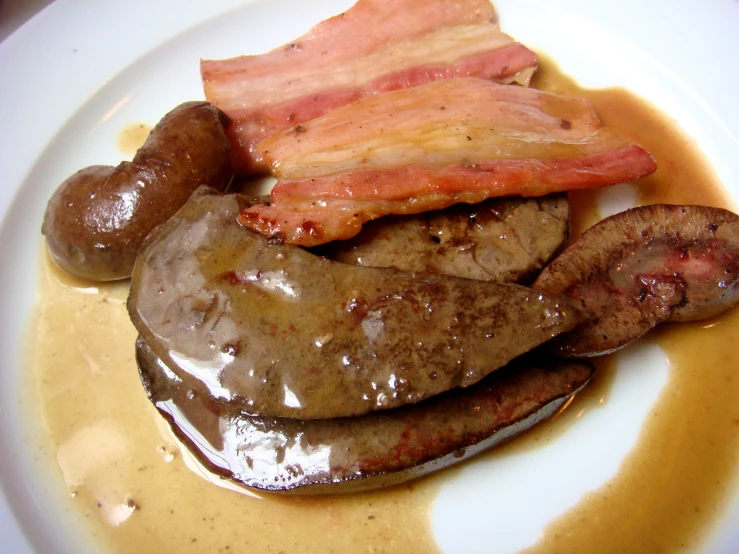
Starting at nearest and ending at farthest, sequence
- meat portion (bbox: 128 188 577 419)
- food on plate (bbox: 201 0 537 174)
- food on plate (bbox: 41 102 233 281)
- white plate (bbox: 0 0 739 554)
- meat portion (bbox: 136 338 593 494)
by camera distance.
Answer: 1. meat portion (bbox: 128 188 577 419)
2. meat portion (bbox: 136 338 593 494)
3. white plate (bbox: 0 0 739 554)
4. food on plate (bbox: 41 102 233 281)
5. food on plate (bbox: 201 0 537 174)

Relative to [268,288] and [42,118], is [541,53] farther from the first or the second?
[42,118]

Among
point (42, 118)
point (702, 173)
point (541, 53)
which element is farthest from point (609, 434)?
point (42, 118)

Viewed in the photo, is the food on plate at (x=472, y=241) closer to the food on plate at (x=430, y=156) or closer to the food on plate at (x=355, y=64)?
the food on plate at (x=430, y=156)

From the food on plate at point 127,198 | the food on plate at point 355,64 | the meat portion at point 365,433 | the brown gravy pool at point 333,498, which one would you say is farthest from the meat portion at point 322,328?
the food on plate at point 355,64

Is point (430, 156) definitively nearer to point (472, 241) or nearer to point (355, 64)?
point (472, 241)

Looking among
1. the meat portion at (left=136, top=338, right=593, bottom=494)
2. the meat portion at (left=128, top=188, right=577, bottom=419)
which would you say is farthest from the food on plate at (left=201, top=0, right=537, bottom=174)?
the meat portion at (left=136, top=338, right=593, bottom=494)

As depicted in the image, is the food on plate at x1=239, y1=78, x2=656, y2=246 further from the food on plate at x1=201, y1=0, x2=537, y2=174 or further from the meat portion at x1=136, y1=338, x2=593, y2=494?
the meat portion at x1=136, y1=338, x2=593, y2=494

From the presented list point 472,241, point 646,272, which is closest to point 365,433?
point 472,241
